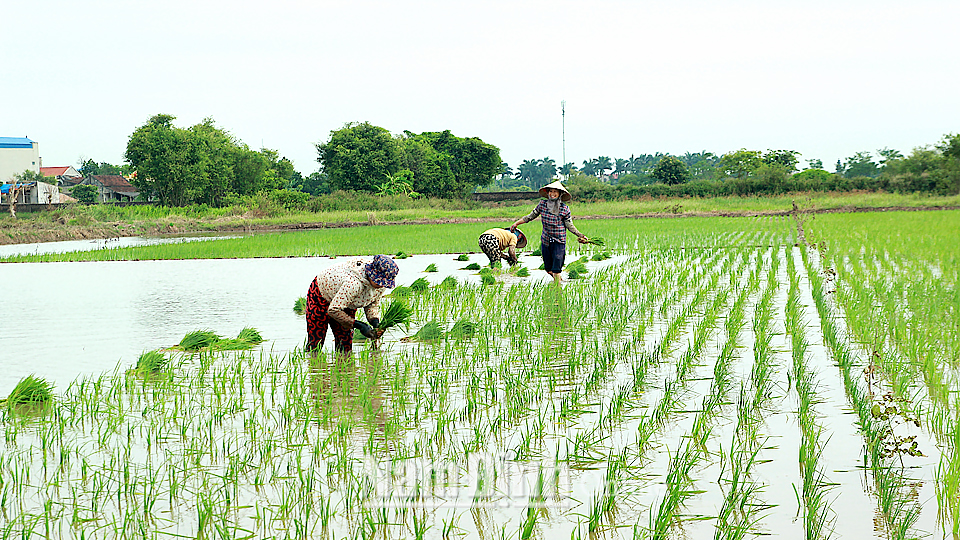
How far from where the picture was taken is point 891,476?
109 inches

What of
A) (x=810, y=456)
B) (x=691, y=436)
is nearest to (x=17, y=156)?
(x=691, y=436)

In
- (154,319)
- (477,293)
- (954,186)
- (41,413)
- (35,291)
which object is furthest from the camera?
(954,186)

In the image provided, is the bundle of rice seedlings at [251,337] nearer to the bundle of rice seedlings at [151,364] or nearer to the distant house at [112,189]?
the bundle of rice seedlings at [151,364]

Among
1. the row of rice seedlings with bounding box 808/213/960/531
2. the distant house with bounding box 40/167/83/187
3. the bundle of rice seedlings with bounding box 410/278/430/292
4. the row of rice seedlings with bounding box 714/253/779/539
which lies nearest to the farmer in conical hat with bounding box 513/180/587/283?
the bundle of rice seedlings with bounding box 410/278/430/292

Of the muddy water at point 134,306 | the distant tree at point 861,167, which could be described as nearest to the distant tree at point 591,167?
the distant tree at point 861,167

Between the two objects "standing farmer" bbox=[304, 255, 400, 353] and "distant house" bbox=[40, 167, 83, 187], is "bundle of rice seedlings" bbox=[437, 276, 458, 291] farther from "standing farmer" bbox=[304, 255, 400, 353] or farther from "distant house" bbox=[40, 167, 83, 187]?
"distant house" bbox=[40, 167, 83, 187]

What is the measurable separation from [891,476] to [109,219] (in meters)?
30.8

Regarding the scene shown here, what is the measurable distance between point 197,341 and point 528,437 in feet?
10.5

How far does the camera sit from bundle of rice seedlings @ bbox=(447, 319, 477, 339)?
18.2ft

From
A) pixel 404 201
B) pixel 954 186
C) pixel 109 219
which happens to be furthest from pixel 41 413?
pixel 954 186

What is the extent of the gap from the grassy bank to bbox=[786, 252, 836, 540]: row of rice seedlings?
23.5 meters

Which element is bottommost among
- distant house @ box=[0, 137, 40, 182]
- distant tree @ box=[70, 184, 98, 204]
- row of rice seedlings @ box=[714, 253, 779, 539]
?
row of rice seedlings @ box=[714, 253, 779, 539]

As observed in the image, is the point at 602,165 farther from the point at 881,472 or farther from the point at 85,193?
the point at 881,472

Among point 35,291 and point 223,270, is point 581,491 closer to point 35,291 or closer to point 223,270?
point 35,291
